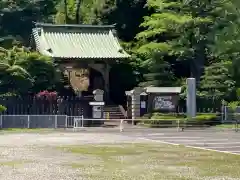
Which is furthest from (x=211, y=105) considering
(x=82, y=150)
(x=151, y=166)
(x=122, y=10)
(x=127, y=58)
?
(x=151, y=166)

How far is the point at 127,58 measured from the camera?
43188mm

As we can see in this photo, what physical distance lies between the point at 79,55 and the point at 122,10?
9.10m

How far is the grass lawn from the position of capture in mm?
12727

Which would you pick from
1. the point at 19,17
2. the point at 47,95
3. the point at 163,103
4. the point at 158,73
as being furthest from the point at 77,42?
the point at 163,103

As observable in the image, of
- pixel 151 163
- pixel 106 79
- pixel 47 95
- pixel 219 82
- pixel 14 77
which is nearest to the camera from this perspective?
pixel 151 163

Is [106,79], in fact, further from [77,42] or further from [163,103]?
[163,103]

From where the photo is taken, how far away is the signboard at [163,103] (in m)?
35.7

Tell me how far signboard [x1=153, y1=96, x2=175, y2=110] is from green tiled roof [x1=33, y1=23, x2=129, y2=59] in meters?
7.24

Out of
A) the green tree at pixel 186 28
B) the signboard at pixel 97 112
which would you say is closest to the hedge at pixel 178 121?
the signboard at pixel 97 112

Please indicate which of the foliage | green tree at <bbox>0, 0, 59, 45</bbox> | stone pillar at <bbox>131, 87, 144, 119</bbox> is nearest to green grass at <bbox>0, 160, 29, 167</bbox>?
the foliage

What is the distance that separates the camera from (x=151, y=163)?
15.1m

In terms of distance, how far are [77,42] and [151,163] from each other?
99.8 feet

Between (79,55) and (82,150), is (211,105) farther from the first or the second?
(82,150)

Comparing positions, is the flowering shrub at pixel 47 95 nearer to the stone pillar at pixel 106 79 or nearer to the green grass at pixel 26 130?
the green grass at pixel 26 130
